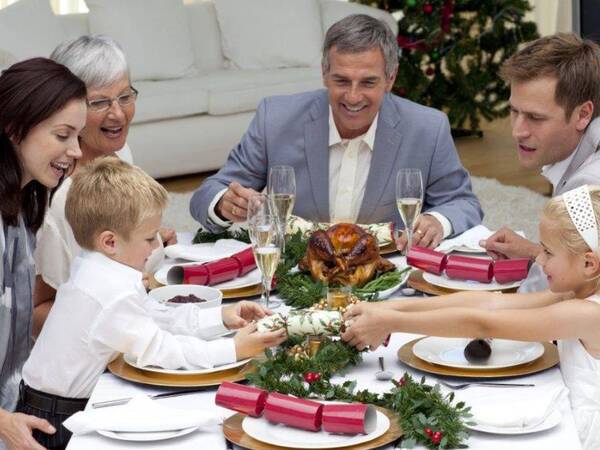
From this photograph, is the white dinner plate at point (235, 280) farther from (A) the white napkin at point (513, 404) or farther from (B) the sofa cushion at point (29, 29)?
(B) the sofa cushion at point (29, 29)

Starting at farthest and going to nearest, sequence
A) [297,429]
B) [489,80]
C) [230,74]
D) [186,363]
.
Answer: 1. [489,80]
2. [230,74]
3. [186,363]
4. [297,429]

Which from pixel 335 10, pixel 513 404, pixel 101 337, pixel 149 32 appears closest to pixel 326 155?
pixel 101 337

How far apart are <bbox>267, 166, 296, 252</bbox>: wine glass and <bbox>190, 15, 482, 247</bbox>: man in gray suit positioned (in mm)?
444

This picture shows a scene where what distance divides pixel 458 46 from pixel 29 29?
9.65ft

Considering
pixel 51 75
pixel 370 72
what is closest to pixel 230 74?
pixel 370 72

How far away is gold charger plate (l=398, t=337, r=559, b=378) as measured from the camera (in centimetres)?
207

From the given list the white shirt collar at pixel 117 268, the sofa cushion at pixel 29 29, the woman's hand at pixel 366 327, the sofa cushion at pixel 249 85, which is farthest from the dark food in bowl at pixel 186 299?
the sofa cushion at pixel 249 85

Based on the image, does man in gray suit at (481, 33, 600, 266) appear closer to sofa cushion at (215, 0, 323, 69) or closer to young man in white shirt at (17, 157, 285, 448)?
young man in white shirt at (17, 157, 285, 448)

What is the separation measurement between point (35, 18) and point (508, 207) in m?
3.05

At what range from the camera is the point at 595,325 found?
214 cm

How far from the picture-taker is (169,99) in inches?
270

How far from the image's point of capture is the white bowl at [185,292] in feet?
8.23

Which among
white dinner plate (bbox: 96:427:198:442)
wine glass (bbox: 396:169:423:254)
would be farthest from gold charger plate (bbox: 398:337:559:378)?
wine glass (bbox: 396:169:423:254)

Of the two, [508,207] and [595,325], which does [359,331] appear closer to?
[595,325]
